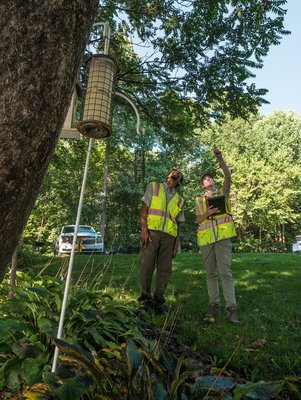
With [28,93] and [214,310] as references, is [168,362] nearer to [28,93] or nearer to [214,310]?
[28,93]

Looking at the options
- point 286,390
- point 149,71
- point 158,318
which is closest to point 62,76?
point 286,390

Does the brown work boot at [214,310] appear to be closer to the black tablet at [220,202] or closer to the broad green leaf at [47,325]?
the black tablet at [220,202]

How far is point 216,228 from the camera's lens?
16.8 feet

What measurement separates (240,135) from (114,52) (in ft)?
114

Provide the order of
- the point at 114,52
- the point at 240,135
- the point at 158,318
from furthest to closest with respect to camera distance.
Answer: the point at 240,135 < the point at 114,52 < the point at 158,318

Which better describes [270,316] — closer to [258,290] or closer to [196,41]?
[258,290]

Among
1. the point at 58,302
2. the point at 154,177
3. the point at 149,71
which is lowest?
the point at 58,302

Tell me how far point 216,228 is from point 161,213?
32.5 inches

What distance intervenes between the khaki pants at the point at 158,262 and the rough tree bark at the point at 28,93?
3.93 metres

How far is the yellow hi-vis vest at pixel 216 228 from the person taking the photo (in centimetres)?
507

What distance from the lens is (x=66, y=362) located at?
2309 mm

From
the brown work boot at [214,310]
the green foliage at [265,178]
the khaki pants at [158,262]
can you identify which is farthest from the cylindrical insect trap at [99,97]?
the green foliage at [265,178]

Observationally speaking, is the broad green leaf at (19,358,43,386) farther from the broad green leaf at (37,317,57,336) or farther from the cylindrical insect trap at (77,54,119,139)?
the cylindrical insect trap at (77,54,119,139)

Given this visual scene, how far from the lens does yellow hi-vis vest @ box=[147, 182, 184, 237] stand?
526 centimetres
